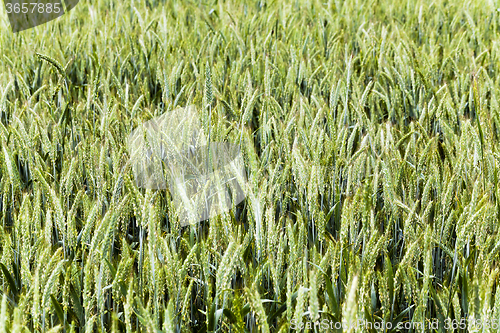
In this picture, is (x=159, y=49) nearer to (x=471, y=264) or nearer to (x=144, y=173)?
(x=144, y=173)

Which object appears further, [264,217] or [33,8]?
[33,8]

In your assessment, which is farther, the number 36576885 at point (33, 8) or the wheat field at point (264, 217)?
the number 36576885 at point (33, 8)

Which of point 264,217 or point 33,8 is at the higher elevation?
point 33,8

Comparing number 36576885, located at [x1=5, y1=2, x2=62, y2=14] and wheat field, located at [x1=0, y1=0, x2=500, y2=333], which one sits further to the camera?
number 36576885, located at [x1=5, y1=2, x2=62, y2=14]

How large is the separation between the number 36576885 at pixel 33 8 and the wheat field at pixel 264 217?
0.60 metres

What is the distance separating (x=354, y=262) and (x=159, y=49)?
139cm

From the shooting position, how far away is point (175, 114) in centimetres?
126

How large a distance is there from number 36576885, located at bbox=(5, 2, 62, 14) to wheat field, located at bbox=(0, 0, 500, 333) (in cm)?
60

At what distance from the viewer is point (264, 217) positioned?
866mm

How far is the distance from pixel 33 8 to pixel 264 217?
7.10ft

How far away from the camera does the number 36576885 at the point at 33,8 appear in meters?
2.46

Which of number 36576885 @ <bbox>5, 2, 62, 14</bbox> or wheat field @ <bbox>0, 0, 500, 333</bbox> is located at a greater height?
number 36576885 @ <bbox>5, 2, 62, 14</bbox>

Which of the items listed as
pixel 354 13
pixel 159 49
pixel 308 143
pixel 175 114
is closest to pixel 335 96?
pixel 308 143

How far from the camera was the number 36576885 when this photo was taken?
2.46 metres
